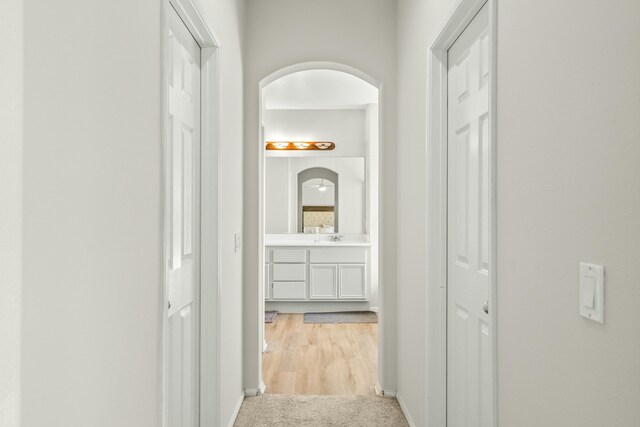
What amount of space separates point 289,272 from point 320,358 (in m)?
1.76

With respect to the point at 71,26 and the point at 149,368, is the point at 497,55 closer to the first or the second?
the point at 71,26

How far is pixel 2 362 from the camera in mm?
703

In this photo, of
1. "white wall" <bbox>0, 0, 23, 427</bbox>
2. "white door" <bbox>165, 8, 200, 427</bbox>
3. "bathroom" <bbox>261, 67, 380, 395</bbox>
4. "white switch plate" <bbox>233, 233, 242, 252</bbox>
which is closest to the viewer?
"white wall" <bbox>0, 0, 23, 427</bbox>

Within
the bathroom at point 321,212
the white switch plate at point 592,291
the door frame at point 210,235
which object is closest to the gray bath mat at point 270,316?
the bathroom at point 321,212

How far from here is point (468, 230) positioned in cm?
190

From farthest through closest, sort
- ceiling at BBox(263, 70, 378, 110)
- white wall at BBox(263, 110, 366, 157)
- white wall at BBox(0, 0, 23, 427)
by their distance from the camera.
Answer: white wall at BBox(263, 110, 366, 157), ceiling at BBox(263, 70, 378, 110), white wall at BBox(0, 0, 23, 427)

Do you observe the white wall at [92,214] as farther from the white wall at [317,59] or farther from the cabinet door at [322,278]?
the cabinet door at [322,278]

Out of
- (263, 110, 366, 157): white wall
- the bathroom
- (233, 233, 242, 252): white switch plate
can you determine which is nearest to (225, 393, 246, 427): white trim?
(233, 233, 242, 252): white switch plate

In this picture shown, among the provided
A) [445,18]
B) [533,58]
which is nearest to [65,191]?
[533,58]

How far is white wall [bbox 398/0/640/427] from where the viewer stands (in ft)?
2.64

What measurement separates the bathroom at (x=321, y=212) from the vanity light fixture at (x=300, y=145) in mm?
13

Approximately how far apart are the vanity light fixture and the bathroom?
0.01 meters

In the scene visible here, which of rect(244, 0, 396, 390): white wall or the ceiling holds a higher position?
the ceiling

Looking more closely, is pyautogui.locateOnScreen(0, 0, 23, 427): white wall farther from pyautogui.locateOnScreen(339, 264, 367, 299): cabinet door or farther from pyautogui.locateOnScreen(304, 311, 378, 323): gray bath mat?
pyautogui.locateOnScreen(339, 264, 367, 299): cabinet door
